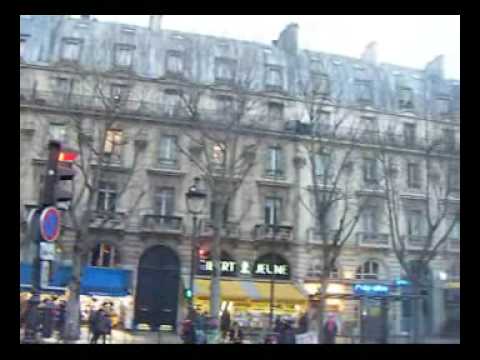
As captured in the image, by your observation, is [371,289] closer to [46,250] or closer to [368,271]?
[368,271]

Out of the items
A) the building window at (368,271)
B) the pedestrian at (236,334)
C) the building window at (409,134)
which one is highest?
the building window at (409,134)

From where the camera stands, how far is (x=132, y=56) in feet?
68.1

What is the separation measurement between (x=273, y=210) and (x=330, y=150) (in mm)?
3553

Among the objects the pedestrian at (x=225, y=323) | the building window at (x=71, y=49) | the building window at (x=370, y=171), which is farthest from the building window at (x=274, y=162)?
the building window at (x=71, y=49)

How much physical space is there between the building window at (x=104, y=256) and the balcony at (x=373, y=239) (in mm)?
8767

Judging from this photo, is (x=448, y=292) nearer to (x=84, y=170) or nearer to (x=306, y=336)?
(x=306, y=336)

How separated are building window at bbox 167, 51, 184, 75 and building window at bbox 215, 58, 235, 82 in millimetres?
1290

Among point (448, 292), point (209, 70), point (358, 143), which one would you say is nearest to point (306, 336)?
point (448, 292)

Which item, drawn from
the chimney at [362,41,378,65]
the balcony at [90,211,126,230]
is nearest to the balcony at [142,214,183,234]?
the balcony at [90,211,126,230]

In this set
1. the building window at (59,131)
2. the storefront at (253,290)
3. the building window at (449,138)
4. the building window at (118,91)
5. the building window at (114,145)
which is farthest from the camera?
the building window at (114,145)

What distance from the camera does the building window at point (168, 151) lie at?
2138 centimetres

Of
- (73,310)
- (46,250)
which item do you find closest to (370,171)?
(73,310)

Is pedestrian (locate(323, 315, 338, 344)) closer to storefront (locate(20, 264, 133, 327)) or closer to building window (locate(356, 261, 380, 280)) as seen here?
building window (locate(356, 261, 380, 280))

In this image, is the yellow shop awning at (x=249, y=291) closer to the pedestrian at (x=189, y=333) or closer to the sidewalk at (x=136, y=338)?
the sidewalk at (x=136, y=338)
